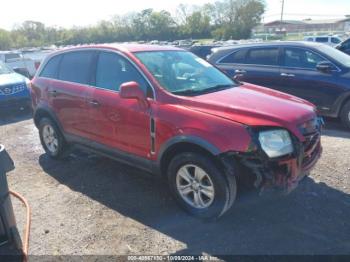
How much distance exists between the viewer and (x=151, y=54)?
4.23 meters

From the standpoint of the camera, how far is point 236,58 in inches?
310

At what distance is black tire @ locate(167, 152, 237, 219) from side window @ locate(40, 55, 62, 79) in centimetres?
265

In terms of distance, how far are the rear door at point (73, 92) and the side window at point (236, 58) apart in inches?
163

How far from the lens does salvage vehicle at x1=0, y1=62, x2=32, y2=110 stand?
27.6ft

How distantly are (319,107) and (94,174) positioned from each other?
456 cm

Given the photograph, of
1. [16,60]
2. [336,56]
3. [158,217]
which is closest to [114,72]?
[158,217]

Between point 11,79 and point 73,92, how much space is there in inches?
204

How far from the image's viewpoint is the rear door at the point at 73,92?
4.52 meters

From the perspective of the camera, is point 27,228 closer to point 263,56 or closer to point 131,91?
point 131,91

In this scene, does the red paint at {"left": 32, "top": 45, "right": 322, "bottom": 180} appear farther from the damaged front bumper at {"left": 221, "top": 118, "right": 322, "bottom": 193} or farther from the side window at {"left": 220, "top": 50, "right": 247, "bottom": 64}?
the side window at {"left": 220, "top": 50, "right": 247, "bottom": 64}

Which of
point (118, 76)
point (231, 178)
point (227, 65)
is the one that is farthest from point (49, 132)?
point (227, 65)

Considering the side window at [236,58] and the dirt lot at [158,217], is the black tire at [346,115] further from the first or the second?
the side window at [236,58]

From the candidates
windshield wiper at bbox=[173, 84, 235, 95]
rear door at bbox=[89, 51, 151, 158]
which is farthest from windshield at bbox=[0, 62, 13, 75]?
windshield wiper at bbox=[173, 84, 235, 95]

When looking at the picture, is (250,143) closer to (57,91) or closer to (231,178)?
(231,178)
